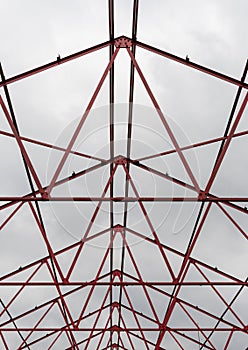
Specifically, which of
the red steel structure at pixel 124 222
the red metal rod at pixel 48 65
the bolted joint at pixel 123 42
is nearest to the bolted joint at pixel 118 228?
the red steel structure at pixel 124 222

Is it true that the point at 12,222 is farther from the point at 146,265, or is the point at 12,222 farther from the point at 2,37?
the point at 2,37

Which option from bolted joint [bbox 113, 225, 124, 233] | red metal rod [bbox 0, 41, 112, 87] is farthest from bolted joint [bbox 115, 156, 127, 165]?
red metal rod [bbox 0, 41, 112, 87]

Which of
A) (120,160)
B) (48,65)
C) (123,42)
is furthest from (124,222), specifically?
(48,65)

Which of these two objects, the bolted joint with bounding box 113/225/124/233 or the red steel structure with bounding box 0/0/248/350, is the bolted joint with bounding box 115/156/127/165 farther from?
the bolted joint with bounding box 113/225/124/233

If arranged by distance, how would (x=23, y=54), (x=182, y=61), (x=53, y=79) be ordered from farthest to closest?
1. (x=53, y=79)
2. (x=23, y=54)
3. (x=182, y=61)

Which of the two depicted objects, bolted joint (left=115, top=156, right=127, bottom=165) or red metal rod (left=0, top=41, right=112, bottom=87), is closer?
red metal rod (left=0, top=41, right=112, bottom=87)

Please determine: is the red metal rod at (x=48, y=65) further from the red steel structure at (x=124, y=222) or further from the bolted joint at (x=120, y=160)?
the bolted joint at (x=120, y=160)

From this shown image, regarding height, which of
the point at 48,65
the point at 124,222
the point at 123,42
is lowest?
the point at 48,65

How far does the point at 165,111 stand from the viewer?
20203mm

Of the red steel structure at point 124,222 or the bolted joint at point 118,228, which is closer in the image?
the red steel structure at point 124,222

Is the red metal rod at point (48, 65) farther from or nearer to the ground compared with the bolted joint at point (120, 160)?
nearer to the ground

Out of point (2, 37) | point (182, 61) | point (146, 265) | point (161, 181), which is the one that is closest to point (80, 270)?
point (146, 265)

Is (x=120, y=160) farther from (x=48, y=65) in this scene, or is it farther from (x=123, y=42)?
(x=48, y=65)

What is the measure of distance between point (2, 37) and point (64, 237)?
1435 centimetres
